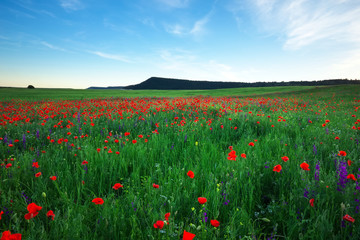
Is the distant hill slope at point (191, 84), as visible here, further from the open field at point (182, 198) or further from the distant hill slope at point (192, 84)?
the open field at point (182, 198)

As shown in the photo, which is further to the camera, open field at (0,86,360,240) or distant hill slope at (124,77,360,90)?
distant hill slope at (124,77,360,90)

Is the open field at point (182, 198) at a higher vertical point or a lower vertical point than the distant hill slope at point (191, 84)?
lower

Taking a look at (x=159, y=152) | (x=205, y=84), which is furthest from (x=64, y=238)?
(x=205, y=84)

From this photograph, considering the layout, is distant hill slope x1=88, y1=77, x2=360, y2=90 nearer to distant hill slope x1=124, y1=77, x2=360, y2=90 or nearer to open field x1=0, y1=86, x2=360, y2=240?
distant hill slope x1=124, y1=77, x2=360, y2=90

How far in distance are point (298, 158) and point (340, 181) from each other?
89cm

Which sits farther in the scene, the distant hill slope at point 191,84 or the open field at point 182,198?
the distant hill slope at point 191,84


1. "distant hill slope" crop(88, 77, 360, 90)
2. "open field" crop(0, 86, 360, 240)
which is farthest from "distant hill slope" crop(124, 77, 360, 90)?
"open field" crop(0, 86, 360, 240)

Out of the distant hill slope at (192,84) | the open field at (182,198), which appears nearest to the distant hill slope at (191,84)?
the distant hill slope at (192,84)

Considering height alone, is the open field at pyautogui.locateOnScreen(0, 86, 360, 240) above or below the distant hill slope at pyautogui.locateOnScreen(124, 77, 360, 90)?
below

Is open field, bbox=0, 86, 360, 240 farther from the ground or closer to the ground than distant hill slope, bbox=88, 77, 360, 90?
closer to the ground

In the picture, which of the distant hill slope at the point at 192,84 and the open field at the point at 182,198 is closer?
the open field at the point at 182,198

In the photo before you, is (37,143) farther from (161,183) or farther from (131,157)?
(161,183)

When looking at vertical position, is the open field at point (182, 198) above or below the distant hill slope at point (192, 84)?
below

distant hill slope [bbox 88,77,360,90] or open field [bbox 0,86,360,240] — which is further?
distant hill slope [bbox 88,77,360,90]
